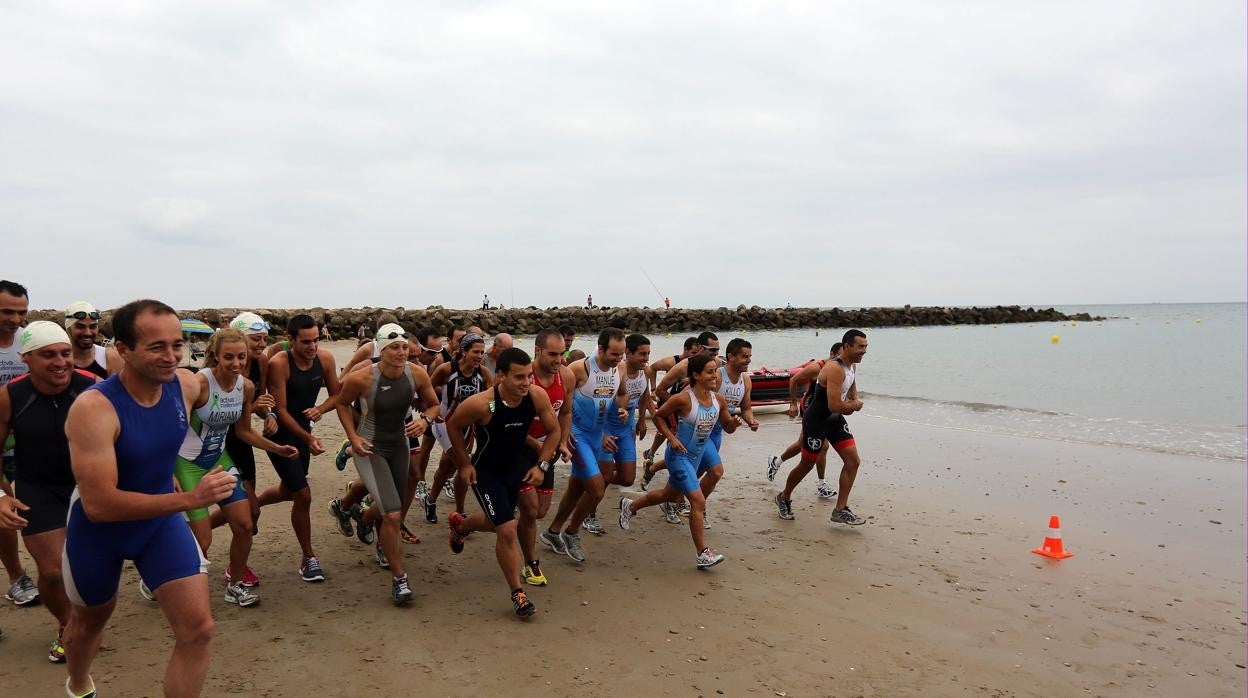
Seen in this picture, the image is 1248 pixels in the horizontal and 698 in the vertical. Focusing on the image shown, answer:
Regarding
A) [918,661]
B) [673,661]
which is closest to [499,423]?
[673,661]

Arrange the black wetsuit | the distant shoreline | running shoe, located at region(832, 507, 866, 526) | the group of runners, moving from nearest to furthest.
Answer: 1. the group of runners
2. the black wetsuit
3. running shoe, located at region(832, 507, 866, 526)
4. the distant shoreline

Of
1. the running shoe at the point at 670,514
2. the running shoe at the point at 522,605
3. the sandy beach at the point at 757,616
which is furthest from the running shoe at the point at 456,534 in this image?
the running shoe at the point at 670,514

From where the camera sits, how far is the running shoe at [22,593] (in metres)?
5.02

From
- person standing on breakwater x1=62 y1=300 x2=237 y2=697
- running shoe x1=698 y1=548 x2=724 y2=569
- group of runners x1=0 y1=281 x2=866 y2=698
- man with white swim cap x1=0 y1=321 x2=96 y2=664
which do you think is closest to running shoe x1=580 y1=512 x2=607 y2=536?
group of runners x1=0 y1=281 x2=866 y2=698

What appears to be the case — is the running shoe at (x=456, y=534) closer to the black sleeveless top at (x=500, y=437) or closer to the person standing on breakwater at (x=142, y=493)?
the black sleeveless top at (x=500, y=437)

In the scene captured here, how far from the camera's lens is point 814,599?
234 inches

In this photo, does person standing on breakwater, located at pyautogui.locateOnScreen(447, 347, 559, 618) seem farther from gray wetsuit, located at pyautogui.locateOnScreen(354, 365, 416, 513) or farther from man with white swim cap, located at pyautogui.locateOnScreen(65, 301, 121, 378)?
man with white swim cap, located at pyautogui.locateOnScreen(65, 301, 121, 378)

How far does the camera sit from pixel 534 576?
5.86 m

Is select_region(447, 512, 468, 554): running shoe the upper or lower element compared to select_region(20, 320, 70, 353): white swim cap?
lower

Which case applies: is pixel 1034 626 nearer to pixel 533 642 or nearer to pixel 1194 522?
pixel 533 642

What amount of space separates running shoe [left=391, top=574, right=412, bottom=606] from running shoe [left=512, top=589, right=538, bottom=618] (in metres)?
0.78

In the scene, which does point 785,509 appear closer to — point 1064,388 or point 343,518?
point 343,518

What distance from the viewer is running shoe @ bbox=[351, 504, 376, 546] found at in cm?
662

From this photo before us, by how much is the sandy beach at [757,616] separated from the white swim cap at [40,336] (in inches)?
71.6
